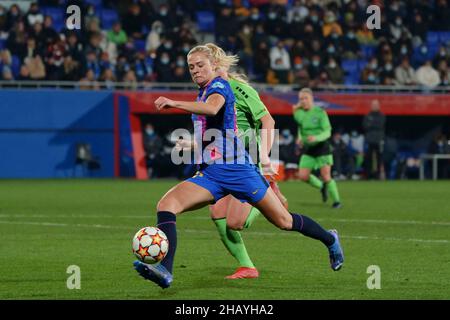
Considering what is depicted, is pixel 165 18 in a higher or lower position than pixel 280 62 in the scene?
higher

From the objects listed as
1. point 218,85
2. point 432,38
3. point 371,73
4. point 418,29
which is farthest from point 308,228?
point 432,38

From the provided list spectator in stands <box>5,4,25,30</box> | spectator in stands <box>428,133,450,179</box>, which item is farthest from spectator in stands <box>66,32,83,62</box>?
spectator in stands <box>428,133,450,179</box>

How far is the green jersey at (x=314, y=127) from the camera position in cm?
2016

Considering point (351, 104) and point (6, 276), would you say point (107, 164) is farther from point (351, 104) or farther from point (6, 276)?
point (6, 276)

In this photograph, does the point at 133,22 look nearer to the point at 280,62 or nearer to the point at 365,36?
the point at 280,62

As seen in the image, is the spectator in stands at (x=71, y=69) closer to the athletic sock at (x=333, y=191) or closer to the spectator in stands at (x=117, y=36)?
the spectator in stands at (x=117, y=36)

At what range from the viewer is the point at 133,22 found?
105ft

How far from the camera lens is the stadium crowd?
2966cm

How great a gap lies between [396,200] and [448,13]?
15117 millimetres

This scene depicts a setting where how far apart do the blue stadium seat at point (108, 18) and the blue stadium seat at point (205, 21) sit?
98.9 inches

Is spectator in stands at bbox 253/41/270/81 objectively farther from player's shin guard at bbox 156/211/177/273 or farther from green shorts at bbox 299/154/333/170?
player's shin guard at bbox 156/211/177/273

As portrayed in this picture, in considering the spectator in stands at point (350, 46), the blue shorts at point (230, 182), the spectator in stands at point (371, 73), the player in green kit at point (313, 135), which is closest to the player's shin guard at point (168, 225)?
the blue shorts at point (230, 182)

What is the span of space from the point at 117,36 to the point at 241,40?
3505 millimetres

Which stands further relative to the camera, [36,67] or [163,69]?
[163,69]
